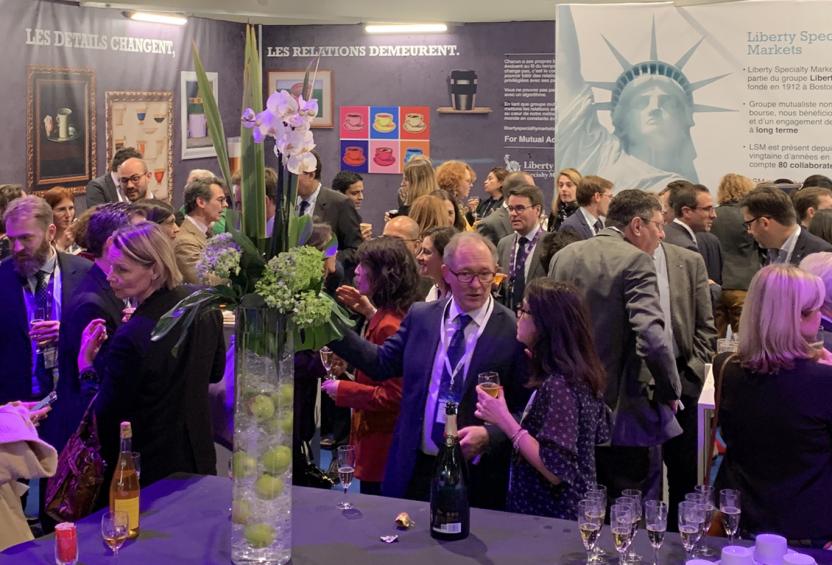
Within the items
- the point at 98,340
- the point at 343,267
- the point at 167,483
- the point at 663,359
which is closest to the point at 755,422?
the point at 663,359

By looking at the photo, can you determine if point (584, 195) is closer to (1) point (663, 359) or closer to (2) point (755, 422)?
(1) point (663, 359)

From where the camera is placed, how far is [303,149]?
8.25 feet

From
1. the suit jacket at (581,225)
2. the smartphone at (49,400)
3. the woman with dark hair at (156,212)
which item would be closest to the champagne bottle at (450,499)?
the smartphone at (49,400)

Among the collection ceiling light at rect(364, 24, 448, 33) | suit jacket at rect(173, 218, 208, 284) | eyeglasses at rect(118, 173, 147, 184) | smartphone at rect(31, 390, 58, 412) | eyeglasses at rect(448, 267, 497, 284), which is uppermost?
ceiling light at rect(364, 24, 448, 33)

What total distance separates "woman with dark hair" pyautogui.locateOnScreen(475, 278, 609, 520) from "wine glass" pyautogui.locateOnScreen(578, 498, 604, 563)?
524 mm

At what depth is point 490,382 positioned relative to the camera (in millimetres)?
3271

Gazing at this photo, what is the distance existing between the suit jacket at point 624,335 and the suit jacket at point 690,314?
47 cm

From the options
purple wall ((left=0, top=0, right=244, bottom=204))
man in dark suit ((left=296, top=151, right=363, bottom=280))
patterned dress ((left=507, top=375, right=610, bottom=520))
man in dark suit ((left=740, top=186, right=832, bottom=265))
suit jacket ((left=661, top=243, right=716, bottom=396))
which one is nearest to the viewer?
patterned dress ((left=507, top=375, right=610, bottom=520))

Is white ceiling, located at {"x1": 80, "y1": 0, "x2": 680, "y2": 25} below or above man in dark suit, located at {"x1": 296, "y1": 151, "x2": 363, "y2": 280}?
above

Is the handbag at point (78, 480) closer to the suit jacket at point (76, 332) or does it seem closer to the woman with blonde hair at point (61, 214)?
the suit jacket at point (76, 332)

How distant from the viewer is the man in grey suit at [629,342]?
4.31 meters

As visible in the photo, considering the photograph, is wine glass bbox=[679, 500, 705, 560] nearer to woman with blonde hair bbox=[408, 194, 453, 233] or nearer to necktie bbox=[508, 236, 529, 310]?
woman with blonde hair bbox=[408, 194, 453, 233]

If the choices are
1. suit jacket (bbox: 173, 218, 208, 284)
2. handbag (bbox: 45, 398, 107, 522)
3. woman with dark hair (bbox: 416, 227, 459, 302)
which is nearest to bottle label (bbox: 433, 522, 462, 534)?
handbag (bbox: 45, 398, 107, 522)

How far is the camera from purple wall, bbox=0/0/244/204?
8367 millimetres
